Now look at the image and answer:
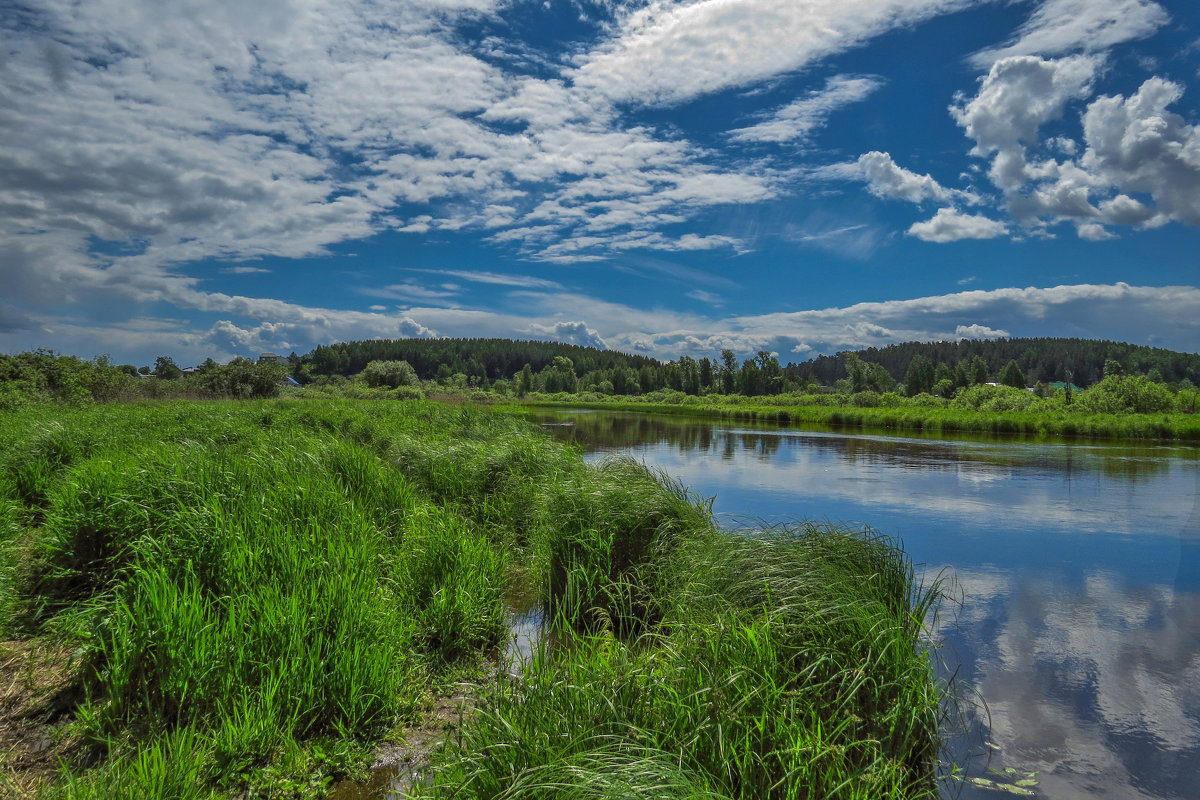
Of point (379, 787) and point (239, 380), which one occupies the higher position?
point (239, 380)

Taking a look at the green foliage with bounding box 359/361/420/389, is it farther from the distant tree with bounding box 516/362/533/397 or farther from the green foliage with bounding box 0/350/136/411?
the distant tree with bounding box 516/362/533/397

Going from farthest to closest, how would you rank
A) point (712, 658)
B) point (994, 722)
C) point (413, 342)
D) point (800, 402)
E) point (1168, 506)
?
1. point (413, 342)
2. point (800, 402)
3. point (1168, 506)
4. point (994, 722)
5. point (712, 658)

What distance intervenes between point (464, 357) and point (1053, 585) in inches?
6440

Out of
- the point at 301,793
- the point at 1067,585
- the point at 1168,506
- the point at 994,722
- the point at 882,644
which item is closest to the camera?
the point at 301,793

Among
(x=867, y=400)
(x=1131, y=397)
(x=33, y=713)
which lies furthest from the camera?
(x=867, y=400)

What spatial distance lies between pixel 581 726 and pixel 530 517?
634 cm

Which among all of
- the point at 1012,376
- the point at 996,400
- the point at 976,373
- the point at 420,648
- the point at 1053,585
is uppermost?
the point at 976,373

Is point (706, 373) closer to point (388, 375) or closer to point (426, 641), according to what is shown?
point (388, 375)

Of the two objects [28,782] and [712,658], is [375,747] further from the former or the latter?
[712,658]

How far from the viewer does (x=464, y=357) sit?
166000 mm

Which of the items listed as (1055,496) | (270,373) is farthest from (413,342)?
(1055,496)

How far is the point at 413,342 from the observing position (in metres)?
177

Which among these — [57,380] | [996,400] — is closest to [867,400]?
[996,400]

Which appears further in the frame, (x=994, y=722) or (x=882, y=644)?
(x=994, y=722)
